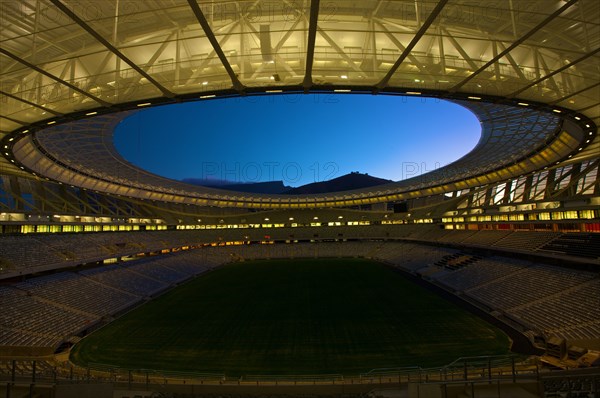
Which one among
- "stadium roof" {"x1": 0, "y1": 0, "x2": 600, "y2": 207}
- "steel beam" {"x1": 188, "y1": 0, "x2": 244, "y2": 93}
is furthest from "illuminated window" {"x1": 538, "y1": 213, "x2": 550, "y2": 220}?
"steel beam" {"x1": 188, "y1": 0, "x2": 244, "y2": 93}

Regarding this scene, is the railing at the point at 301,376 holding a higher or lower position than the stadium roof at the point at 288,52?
lower

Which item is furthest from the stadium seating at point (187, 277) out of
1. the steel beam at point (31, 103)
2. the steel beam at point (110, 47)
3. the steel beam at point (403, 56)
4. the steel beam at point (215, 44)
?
the steel beam at point (215, 44)

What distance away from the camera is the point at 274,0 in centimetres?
1004

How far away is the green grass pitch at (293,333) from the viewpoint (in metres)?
19.1

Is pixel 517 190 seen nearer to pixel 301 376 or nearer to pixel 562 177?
pixel 562 177

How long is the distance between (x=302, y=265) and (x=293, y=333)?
3638cm

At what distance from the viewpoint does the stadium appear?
34.7ft

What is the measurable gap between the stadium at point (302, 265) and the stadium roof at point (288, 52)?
0.07m

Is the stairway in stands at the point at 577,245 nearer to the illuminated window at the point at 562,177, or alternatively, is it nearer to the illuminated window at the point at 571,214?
the illuminated window at the point at 571,214

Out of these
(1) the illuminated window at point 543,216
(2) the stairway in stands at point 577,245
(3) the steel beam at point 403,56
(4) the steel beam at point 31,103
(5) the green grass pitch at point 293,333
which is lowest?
(5) the green grass pitch at point 293,333

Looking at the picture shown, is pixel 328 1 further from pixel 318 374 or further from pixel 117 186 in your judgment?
pixel 117 186

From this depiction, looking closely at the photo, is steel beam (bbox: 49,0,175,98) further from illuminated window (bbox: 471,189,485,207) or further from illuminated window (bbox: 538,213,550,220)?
illuminated window (bbox: 471,189,485,207)

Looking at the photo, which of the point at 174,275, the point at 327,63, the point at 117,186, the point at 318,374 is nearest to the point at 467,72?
the point at 327,63

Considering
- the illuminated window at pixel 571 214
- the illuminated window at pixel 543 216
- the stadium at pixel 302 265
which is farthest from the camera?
the illuminated window at pixel 543 216
